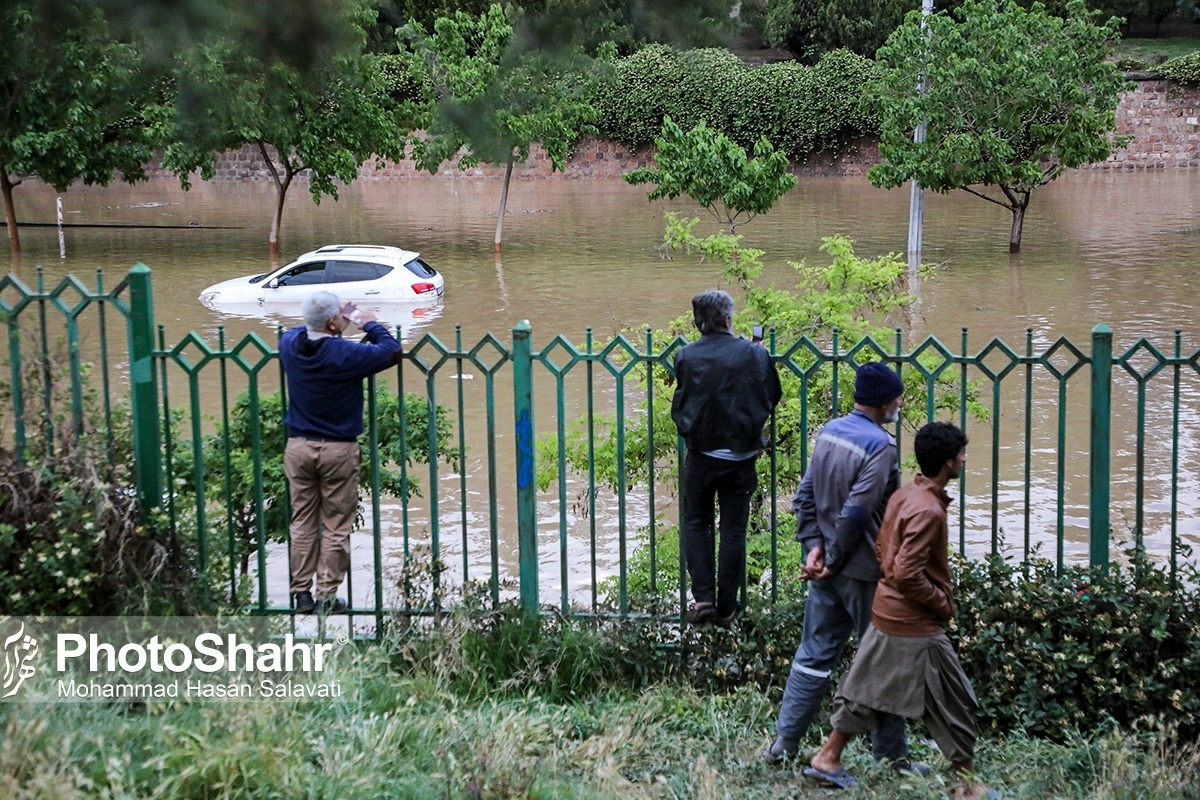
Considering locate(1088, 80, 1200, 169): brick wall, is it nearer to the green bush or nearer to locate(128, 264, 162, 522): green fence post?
the green bush

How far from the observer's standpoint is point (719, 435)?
5938 millimetres

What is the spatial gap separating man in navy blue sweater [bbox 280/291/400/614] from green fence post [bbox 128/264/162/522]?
622 mm

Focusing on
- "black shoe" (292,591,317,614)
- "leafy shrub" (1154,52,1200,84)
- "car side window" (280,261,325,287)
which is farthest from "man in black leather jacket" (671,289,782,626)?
"leafy shrub" (1154,52,1200,84)

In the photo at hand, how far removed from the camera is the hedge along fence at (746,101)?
171 ft

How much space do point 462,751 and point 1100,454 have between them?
3189 mm

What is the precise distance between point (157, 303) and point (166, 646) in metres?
19.6

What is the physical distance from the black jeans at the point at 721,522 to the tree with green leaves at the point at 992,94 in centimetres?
2173

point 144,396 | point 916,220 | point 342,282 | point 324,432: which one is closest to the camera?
point 324,432

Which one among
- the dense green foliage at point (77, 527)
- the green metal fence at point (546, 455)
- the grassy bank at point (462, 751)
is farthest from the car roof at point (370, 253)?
the grassy bank at point (462, 751)

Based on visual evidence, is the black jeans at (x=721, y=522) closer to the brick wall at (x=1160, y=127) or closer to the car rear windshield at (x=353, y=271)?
the car rear windshield at (x=353, y=271)

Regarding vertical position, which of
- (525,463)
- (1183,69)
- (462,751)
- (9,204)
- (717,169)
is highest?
(1183,69)

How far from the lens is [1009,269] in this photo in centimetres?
2642

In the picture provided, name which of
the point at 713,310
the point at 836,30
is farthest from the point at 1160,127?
the point at 713,310

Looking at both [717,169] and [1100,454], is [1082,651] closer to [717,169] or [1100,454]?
[1100,454]
